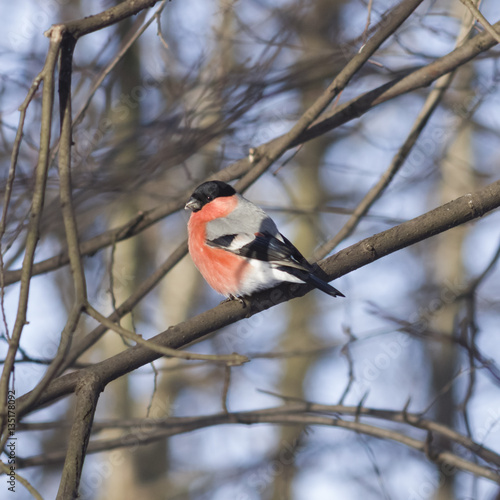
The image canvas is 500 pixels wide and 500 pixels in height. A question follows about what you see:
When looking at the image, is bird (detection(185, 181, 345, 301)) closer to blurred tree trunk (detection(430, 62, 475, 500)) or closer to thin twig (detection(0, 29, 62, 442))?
thin twig (detection(0, 29, 62, 442))

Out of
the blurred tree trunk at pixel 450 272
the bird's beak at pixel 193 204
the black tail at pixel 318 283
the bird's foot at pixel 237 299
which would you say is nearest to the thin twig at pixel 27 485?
the bird's foot at pixel 237 299

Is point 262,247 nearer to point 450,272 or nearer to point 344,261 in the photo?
point 344,261

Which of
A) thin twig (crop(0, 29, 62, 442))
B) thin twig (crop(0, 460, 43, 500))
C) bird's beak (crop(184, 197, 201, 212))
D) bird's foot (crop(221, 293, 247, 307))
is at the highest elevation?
bird's beak (crop(184, 197, 201, 212))

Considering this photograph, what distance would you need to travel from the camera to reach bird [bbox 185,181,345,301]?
3.32 metres

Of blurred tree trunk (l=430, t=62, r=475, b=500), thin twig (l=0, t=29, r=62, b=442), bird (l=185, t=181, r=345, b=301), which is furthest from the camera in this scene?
blurred tree trunk (l=430, t=62, r=475, b=500)

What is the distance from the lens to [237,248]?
12.2ft

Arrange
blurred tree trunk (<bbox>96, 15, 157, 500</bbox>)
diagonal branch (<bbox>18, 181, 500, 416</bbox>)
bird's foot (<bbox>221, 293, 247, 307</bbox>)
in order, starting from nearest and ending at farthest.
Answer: diagonal branch (<bbox>18, 181, 500, 416</bbox>), bird's foot (<bbox>221, 293, 247, 307</bbox>), blurred tree trunk (<bbox>96, 15, 157, 500</bbox>)

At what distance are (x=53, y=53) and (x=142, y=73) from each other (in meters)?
4.96

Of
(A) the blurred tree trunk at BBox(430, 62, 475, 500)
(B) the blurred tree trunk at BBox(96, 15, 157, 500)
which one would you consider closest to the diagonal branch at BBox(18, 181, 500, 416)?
(A) the blurred tree trunk at BBox(430, 62, 475, 500)

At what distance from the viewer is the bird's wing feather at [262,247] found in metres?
3.37

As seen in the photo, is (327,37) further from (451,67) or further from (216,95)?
(451,67)

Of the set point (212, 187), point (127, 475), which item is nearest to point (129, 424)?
point (212, 187)

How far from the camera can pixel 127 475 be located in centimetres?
781

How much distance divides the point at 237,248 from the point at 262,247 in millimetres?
189
